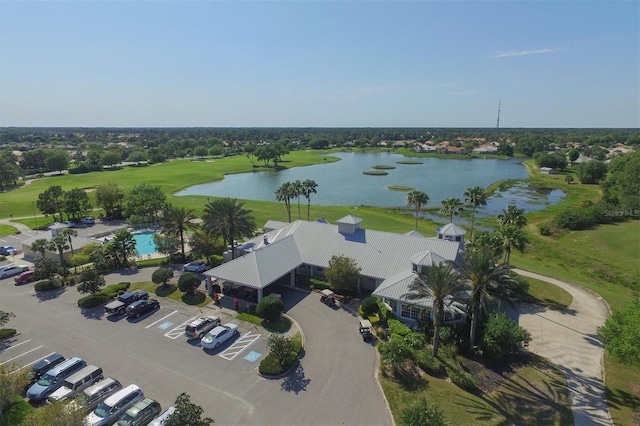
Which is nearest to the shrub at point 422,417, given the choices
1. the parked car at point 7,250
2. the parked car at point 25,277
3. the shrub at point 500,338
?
the shrub at point 500,338

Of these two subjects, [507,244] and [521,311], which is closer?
[521,311]

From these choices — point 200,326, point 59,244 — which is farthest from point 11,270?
point 200,326

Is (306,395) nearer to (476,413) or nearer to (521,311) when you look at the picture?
(476,413)

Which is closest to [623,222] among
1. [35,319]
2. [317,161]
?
[35,319]

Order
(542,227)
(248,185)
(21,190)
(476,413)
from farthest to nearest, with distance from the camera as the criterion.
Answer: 1. (248,185)
2. (21,190)
3. (542,227)
4. (476,413)

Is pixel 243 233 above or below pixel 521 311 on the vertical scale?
above

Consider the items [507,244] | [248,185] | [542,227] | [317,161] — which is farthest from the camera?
[317,161]

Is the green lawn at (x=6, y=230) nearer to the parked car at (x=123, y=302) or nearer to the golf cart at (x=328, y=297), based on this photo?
the parked car at (x=123, y=302)
